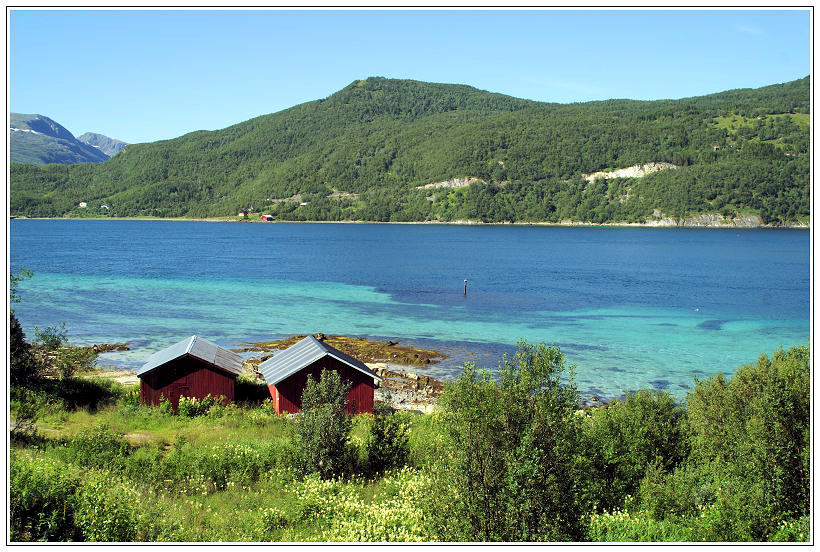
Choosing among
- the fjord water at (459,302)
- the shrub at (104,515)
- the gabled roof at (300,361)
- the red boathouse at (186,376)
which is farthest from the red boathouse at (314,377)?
the shrub at (104,515)

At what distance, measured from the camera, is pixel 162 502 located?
12.6 meters

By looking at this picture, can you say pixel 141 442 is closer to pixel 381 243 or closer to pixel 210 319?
pixel 210 319

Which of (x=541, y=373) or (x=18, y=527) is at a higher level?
(x=541, y=373)

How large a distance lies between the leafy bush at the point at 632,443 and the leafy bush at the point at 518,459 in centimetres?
420

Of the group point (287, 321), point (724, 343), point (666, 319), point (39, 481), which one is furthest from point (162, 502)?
point (666, 319)

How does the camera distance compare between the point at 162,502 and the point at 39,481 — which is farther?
the point at 162,502

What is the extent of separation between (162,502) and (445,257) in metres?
105

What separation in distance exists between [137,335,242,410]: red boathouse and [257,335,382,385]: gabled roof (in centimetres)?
167

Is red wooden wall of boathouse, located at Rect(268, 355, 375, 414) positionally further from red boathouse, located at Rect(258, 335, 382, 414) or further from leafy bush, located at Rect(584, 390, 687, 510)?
leafy bush, located at Rect(584, 390, 687, 510)

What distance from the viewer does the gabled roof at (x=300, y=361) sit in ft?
82.3

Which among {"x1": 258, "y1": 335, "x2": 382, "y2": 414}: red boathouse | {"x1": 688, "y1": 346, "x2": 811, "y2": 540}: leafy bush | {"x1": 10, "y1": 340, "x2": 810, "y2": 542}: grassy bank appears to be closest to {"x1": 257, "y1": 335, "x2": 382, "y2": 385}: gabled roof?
{"x1": 258, "y1": 335, "x2": 382, "y2": 414}: red boathouse

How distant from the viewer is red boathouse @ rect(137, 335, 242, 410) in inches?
980

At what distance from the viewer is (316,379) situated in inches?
1001

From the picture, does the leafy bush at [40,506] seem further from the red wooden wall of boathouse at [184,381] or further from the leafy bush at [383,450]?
the red wooden wall of boathouse at [184,381]
